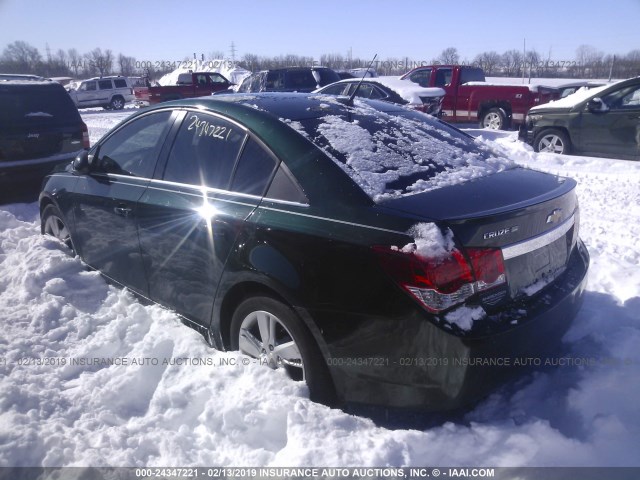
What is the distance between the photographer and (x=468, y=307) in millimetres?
Answer: 2234

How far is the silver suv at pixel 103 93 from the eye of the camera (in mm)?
29547

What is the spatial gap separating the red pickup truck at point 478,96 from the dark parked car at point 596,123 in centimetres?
379

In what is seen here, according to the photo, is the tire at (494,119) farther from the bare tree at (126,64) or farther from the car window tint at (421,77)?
the bare tree at (126,64)

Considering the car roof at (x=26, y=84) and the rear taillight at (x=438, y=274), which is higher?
the car roof at (x=26, y=84)

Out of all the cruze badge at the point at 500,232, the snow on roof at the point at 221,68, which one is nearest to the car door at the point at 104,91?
the snow on roof at the point at 221,68

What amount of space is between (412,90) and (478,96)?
76.5 inches

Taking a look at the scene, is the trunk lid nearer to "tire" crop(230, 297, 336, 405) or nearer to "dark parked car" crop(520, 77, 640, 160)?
"tire" crop(230, 297, 336, 405)

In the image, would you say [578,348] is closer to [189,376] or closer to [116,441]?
[189,376]

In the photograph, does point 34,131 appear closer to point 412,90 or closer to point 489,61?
point 412,90

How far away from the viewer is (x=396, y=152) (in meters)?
2.97

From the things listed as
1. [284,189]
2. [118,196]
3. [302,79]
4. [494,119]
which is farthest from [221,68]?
[284,189]

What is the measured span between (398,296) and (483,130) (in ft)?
41.0

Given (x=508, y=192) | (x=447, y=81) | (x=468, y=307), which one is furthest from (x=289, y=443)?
(x=447, y=81)

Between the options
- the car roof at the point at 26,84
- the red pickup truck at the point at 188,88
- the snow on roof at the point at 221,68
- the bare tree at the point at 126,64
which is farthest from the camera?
the bare tree at the point at 126,64
